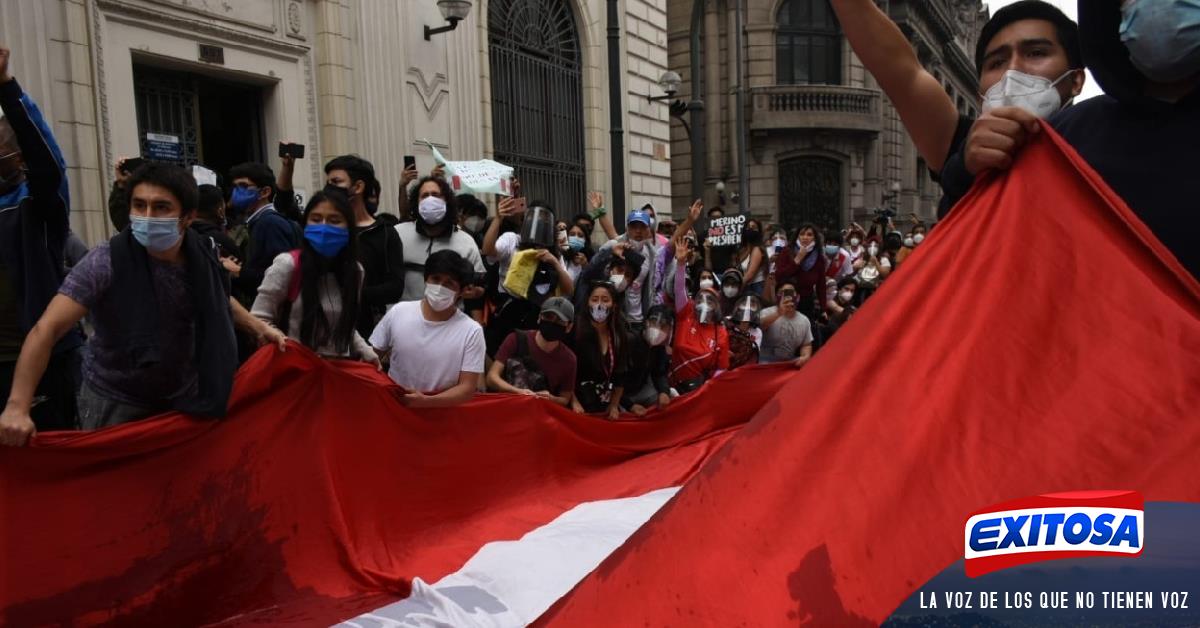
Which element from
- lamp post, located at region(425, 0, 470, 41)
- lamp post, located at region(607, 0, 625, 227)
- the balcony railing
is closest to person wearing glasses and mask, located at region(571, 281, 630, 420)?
lamp post, located at region(607, 0, 625, 227)

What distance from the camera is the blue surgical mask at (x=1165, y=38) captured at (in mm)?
1529

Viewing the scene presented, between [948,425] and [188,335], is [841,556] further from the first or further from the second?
[188,335]

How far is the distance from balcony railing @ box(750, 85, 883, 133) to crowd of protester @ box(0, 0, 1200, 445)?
2118cm

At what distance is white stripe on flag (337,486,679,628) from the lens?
3482 millimetres

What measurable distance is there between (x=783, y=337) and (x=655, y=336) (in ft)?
6.46

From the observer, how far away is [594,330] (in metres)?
6.49

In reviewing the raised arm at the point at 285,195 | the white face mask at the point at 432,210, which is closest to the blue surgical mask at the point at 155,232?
the white face mask at the point at 432,210

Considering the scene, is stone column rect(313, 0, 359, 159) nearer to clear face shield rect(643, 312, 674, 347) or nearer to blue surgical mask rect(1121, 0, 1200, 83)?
clear face shield rect(643, 312, 674, 347)

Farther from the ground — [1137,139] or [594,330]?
[1137,139]

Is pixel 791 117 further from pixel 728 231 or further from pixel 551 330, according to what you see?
pixel 551 330

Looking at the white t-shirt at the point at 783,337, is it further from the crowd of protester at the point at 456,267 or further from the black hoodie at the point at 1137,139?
the black hoodie at the point at 1137,139

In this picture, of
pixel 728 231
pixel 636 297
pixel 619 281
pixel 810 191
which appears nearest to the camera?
pixel 619 281

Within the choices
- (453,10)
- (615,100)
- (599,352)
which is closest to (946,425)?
(599,352)

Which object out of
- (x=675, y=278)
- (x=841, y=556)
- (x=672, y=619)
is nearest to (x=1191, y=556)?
(x=841, y=556)
